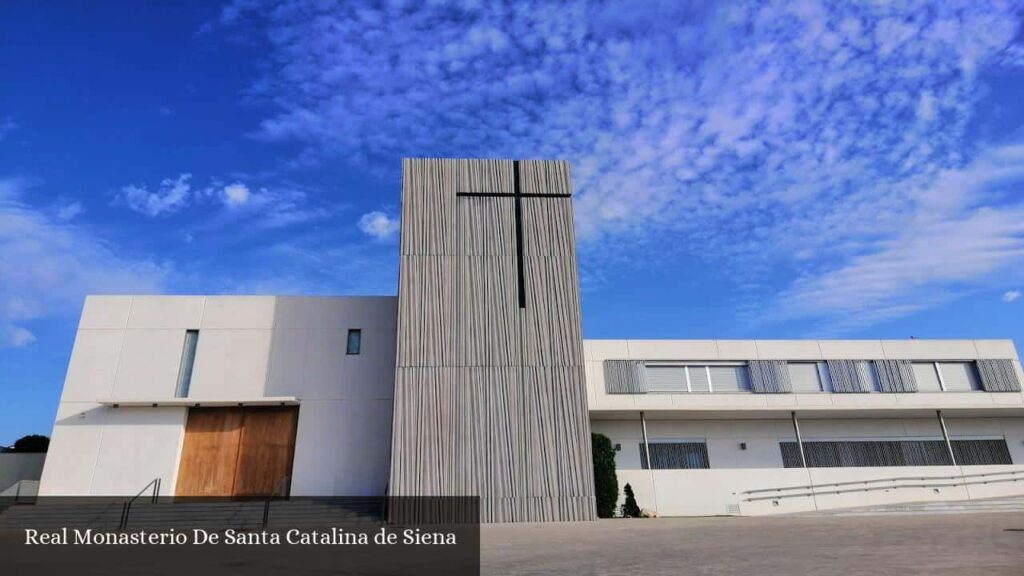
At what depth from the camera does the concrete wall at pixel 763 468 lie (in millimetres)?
15672

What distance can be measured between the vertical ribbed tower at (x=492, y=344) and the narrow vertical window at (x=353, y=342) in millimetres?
2657

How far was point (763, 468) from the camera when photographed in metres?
16.6

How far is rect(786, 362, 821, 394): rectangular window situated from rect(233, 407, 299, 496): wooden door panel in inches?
565

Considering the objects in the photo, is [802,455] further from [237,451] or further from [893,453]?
[237,451]

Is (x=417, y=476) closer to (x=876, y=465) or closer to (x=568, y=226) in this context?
(x=568, y=226)

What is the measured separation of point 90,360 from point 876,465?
22232 mm

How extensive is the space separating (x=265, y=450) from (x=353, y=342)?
3483 millimetres

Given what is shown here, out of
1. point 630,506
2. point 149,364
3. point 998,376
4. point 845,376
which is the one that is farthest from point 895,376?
point 149,364

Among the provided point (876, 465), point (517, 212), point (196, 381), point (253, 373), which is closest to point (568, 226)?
point (517, 212)

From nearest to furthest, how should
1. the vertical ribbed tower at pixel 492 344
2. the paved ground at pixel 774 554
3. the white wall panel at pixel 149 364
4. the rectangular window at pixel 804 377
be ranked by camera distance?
the paved ground at pixel 774 554, the vertical ribbed tower at pixel 492 344, the white wall panel at pixel 149 364, the rectangular window at pixel 804 377

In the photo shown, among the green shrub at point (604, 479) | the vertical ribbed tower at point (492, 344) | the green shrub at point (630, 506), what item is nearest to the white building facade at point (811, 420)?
the green shrub at point (630, 506)

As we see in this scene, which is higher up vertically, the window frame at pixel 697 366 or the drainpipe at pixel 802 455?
the window frame at pixel 697 366

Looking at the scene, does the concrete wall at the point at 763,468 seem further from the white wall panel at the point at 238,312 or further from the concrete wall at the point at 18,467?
the concrete wall at the point at 18,467

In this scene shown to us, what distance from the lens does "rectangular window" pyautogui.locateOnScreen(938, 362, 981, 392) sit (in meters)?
17.8
